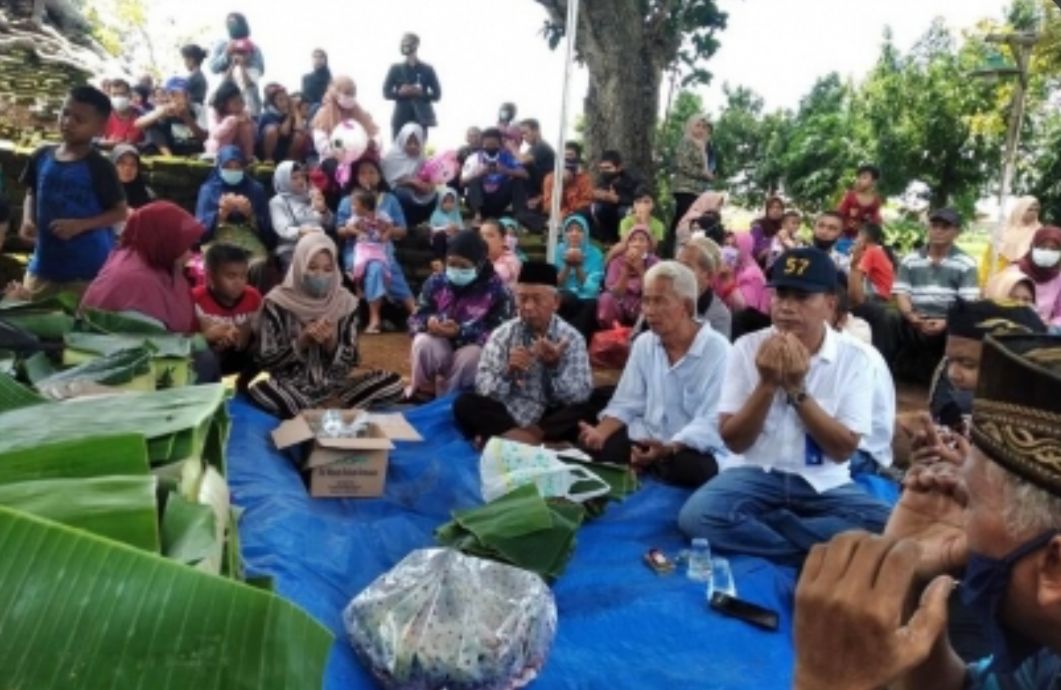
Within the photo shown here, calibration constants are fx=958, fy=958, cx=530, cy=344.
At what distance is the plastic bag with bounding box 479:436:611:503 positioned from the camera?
12.2 ft

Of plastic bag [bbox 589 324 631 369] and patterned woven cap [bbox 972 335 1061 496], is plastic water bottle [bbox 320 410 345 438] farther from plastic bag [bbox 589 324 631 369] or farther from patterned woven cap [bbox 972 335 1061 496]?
patterned woven cap [bbox 972 335 1061 496]

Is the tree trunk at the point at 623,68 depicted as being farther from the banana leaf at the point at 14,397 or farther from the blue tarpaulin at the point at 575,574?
the banana leaf at the point at 14,397

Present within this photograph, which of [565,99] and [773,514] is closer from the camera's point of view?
[773,514]

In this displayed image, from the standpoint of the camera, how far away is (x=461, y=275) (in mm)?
5680

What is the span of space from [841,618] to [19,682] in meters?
0.92

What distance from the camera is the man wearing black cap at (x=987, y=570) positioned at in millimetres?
1113

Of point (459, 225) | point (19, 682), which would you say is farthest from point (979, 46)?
point (19, 682)

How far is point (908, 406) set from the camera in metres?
6.84

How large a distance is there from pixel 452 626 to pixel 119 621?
1.52 metres

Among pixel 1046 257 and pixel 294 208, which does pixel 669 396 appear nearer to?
pixel 1046 257

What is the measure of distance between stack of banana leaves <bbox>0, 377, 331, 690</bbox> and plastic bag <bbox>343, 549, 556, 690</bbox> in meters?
1.12

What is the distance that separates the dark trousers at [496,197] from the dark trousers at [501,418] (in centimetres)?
525

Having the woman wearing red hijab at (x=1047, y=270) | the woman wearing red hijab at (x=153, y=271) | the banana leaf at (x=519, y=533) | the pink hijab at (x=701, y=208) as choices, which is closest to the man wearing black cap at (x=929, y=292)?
the woman wearing red hijab at (x=1047, y=270)

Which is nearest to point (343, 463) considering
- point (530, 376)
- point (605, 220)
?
point (530, 376)
